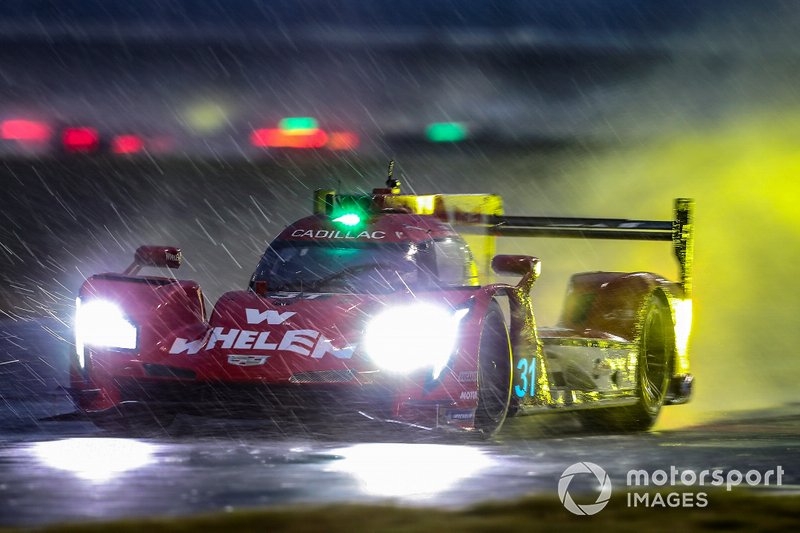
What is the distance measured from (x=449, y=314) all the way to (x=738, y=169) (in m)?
14.2

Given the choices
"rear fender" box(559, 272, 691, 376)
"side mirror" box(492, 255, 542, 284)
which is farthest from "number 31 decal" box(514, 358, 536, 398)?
"rear fender" box(559, 272, 691, 376)

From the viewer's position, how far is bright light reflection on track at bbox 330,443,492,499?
6.27 meters

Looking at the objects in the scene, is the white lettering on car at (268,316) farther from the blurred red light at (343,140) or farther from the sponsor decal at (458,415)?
the blurred red light at (343,140)

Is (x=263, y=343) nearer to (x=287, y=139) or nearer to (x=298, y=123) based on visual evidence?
(x=287, y=139)

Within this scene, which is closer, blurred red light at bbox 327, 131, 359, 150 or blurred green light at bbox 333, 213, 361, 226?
blurred green light at bbox 333, 213, 361, 226

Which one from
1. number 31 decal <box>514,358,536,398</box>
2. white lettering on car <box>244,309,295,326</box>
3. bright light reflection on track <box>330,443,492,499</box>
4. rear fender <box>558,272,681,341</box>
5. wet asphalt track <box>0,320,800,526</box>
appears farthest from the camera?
rear fender <box>558,272,681,341</box>

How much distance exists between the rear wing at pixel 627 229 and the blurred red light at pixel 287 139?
9.72m

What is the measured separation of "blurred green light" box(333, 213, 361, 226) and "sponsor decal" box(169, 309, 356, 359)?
1.72m

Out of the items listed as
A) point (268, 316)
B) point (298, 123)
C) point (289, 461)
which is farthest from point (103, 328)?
point (298, 123)

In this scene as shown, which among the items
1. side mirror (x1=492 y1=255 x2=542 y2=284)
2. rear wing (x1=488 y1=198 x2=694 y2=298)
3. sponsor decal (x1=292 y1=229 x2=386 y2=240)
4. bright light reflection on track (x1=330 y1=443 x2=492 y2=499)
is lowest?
bright light reflection on track (x1=330 y1=443 x2=492 y2=499)


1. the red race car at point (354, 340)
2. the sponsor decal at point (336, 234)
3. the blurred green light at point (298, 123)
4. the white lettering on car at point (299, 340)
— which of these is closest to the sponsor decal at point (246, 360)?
the red race car at point (354, 340)

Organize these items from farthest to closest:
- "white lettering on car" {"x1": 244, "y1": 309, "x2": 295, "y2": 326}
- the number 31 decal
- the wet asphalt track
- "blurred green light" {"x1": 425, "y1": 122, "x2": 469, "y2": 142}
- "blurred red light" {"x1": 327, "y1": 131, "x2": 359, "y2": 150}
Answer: "blurred green light" {"x1": 425, "y1": 122, "x2": 469, "y2": 142} < "blurred red light" {"x1": 327, "y1": 131, "x2": 359, "y2": 150} < the number 31 decal < "white lettering on car" {"x1": 244, "y1": 309, "x2": 295, "y2": 326} < the wet asphalt track

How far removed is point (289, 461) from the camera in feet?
23.3

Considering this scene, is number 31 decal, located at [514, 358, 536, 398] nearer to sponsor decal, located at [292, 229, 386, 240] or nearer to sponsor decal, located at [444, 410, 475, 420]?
sponsor decal, located at [444, 410, 475, 420]
